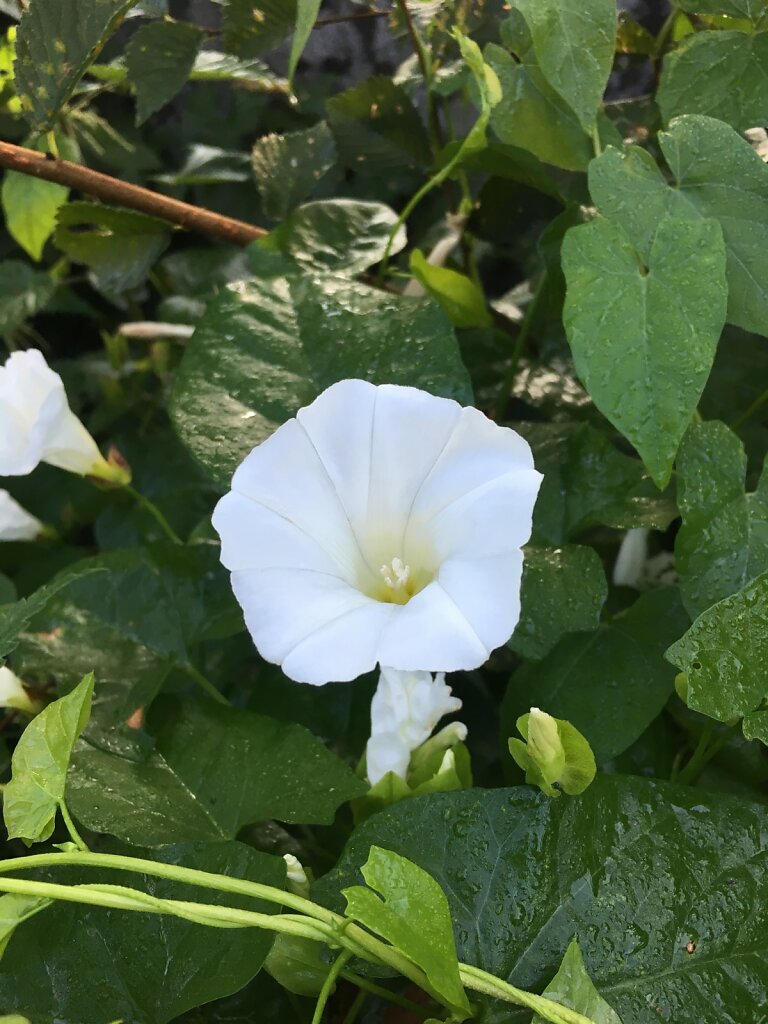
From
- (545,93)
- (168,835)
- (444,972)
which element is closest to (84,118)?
(545,93)

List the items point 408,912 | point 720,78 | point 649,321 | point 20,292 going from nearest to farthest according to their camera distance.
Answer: point 408,912 → point 649,321 → point 720,78 → point 20,292

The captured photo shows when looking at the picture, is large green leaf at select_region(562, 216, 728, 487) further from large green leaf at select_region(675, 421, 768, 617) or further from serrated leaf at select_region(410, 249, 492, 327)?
serrated leaf at select_region(410, 249, 492, 327)

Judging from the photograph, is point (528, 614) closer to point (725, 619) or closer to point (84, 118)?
point (725, 619)

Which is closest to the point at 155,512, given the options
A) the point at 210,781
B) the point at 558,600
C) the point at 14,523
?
the point at 14,523

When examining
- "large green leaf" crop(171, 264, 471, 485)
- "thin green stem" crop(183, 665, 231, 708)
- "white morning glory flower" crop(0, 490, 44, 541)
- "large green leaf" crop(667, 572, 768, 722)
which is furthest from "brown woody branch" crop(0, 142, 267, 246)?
"large green leaf" crop(667, 572, 768, 722)

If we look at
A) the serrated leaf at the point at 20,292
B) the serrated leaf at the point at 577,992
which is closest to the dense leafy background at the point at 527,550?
the serrated leaf at the point at 577,992

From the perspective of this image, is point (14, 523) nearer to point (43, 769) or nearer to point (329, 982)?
point (43, 769)
